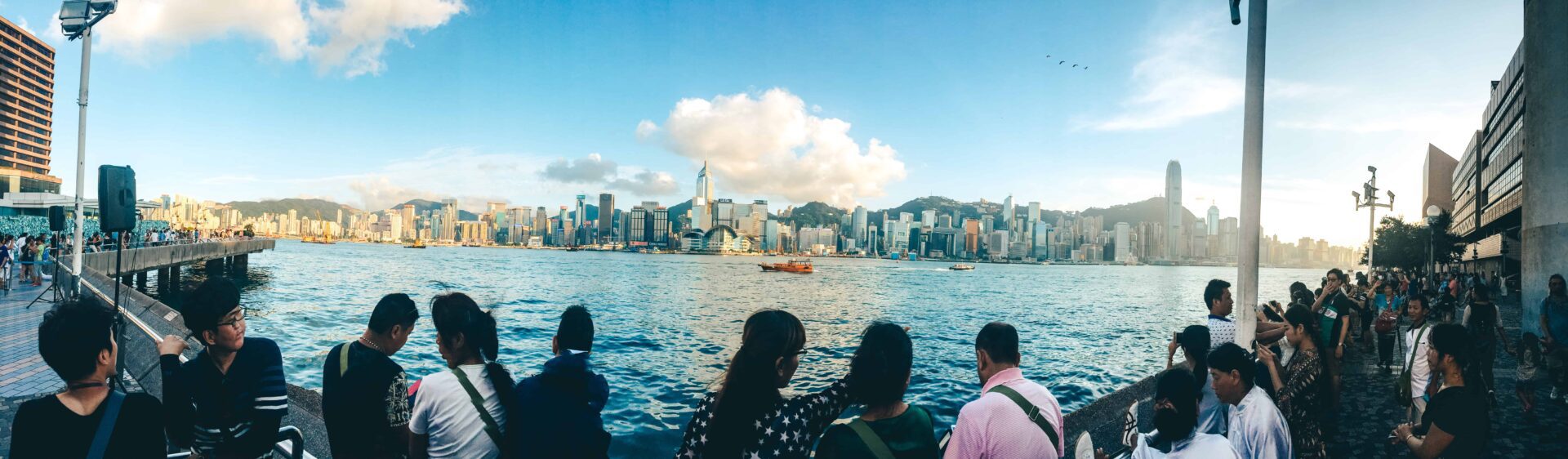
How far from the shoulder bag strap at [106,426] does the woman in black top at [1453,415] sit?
5.69 meters

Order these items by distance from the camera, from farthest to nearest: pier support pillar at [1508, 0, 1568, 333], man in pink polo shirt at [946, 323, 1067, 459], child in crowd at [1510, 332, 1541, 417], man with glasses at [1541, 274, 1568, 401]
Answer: pier support pillar at [1508, 0, 1568, 333], man with glasses at [1541, 274, 1568, 401], child in crowd at [1510, 332, 1541, 417], man in pink polo shirt at [946, 323, 1067, 459]

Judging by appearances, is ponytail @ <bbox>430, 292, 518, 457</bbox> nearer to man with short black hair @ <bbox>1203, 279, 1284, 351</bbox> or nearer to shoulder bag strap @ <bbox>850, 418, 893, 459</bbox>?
shoulder bag strap @ <bbox>850, 418, 893, 459</bbox>

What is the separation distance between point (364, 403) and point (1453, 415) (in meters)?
5.42

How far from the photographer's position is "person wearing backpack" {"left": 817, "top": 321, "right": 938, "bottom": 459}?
2.32 meters

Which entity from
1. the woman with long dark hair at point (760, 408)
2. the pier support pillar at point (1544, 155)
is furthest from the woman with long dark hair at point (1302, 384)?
the pier support pillar at point (1544, 155)

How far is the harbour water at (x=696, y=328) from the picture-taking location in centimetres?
1648

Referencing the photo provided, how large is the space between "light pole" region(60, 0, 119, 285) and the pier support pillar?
28802 mm

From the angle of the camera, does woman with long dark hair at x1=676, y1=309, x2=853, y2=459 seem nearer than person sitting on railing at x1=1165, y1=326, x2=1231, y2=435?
Yes

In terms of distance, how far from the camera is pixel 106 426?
2186mm

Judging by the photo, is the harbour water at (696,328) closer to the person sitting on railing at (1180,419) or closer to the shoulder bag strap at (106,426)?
the shoulder bag strap at (106,426)

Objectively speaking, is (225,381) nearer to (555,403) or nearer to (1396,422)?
(555,403)

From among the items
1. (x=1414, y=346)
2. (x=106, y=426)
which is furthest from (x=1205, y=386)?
(x=106, y=426)

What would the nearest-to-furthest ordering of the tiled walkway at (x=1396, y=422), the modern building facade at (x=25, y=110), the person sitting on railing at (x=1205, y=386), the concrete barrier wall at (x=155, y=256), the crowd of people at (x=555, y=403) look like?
the crowd of people at (x=555, y=403), the person sitting on railing at (x=1205, y=386), the tiled walkway at (x=1396, y=422), the concrete barrier wall at (x=155, y=256), the modern building facade at (x=25, y=110)

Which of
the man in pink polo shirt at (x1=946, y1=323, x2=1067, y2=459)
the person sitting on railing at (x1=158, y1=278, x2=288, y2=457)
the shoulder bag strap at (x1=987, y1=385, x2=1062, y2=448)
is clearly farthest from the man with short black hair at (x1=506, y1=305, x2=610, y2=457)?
the shoulder bag strap at (x1=987, y1=385, x2=1062, y2=448)
